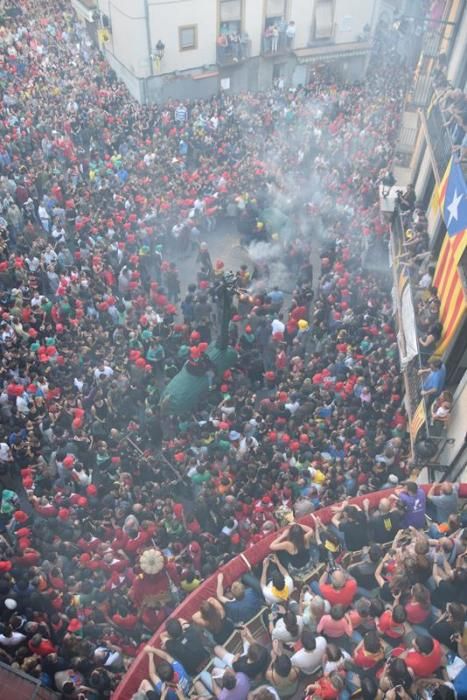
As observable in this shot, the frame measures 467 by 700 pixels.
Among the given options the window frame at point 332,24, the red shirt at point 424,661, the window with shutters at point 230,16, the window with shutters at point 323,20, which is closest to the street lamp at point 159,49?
the window with shutters at point 230,16

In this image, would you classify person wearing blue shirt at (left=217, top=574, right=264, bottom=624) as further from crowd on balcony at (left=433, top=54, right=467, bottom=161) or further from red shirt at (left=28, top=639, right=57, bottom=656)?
crowd on balcony at (left=433, top=54, right=467, bottom=161)

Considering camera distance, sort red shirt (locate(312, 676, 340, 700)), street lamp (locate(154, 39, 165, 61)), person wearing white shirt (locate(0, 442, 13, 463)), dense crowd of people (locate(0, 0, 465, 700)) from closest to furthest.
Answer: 1. red shirt (locate(312, 676, 340, 700))
2. dense crowd of people (locate(0, 0, 465, 700))
3. person wearing white shirt (locate(0, 442, 13, 463))
4. street lamp (locate(154, 39, 165, 61))

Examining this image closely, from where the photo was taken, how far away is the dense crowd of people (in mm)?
7199

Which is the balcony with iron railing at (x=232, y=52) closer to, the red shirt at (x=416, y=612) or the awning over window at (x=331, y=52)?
the awning over window at (x=331, y=52)

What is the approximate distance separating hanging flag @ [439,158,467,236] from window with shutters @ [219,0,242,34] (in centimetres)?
1851

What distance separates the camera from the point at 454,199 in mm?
10820

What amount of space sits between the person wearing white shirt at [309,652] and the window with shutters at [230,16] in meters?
26.7

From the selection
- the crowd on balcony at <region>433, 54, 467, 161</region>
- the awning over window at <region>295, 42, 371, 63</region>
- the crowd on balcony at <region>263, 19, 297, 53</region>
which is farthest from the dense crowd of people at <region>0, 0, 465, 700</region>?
the awning over window at <region>295, 42, 371, 63</region>

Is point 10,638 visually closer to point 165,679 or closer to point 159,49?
point 165,679

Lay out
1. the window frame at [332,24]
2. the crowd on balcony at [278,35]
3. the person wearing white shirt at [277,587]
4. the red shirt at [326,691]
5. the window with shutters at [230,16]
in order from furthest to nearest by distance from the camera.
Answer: the window frame at [332,24] < the crowd on balcony at [278,35] < the window with shutters at [230,16] < the person wearing white shirt at [277,587] < the red shirt at [326,691]

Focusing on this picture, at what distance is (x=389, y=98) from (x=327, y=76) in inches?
256

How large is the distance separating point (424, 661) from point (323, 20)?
30.2 metres

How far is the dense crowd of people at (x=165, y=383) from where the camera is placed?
7199mm

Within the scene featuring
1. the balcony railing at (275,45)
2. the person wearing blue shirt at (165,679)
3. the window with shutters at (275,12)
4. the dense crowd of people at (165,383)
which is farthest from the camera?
the balcony railing at (275,45)
